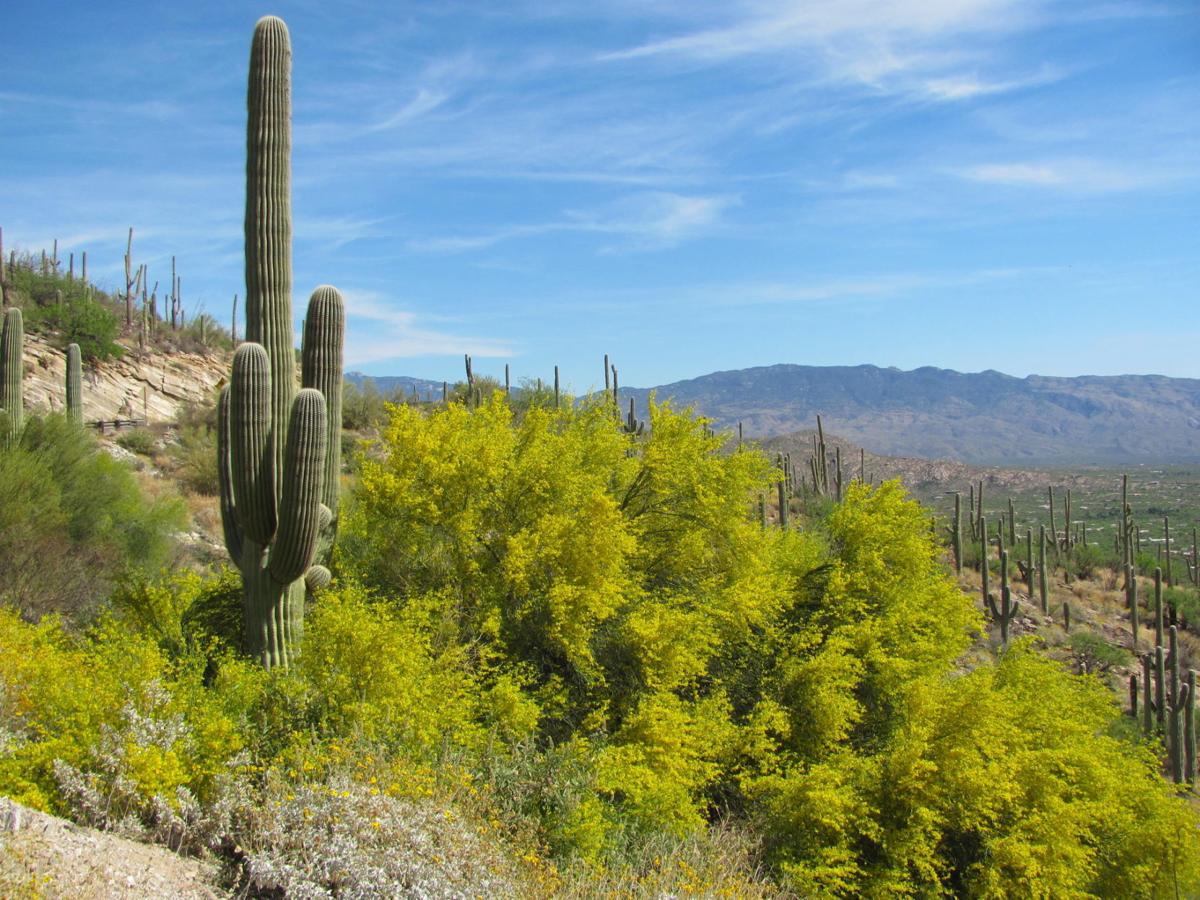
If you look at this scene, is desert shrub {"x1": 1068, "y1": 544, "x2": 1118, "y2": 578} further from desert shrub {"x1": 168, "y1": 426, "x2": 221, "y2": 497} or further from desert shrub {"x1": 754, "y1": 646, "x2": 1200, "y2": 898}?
desert shrub {"x1": 168, "y1": 426, "x2": 221, "y2": 497}

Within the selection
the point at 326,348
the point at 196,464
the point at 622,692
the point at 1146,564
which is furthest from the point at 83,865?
the point at 1146,564

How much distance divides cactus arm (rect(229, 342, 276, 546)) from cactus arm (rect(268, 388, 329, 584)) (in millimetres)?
379

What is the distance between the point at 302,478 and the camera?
422 inches

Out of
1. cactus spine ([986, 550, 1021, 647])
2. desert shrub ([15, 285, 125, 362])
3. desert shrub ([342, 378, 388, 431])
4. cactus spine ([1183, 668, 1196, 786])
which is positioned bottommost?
cactus spine ([1183, 668, 1196, 786])

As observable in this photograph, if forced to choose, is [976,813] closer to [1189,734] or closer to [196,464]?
[1189,734]

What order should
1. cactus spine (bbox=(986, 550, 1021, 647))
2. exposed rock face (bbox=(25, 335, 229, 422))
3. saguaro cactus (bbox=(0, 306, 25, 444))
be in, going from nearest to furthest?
saguaro cactus (bbox=(0, 306, 25, 444)) < cactus spine (bbox=(986, 550, 1021, 647)) < exposed rock face (bbox=(25, 335, 229, 422))

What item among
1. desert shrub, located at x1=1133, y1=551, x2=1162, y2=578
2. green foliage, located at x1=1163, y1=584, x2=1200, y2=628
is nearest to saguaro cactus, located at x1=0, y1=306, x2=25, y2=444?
green foliage, located at x1=1163, y1=584, x2=1200, y2=628

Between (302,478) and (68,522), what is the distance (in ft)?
32.0

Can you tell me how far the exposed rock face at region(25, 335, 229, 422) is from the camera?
3291 centimetres

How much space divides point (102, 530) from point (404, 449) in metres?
7.38

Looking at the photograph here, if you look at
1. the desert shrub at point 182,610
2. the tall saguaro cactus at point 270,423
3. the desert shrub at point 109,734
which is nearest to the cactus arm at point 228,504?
the tall saguaro cactus at point 270,423

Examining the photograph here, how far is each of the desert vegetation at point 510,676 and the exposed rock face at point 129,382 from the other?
541 inches

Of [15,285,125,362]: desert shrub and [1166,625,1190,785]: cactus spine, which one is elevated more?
[15,285,125,362]: desert shrub

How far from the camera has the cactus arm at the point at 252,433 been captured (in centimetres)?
1103
